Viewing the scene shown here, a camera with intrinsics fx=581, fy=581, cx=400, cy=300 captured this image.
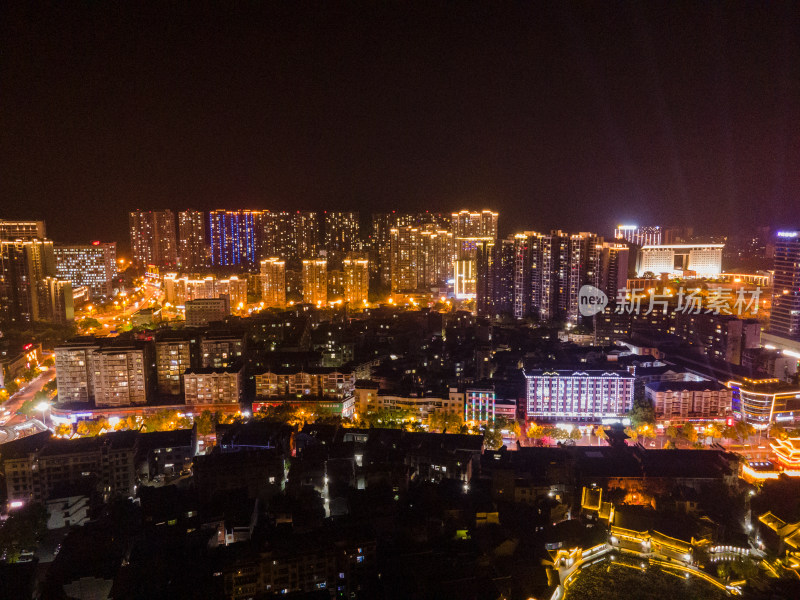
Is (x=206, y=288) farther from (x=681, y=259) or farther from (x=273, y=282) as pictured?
(x=681, y=259)

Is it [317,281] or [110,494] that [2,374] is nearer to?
[110,494]

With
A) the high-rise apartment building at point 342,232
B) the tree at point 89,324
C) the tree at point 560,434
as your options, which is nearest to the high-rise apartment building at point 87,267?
the tree at point 89,324

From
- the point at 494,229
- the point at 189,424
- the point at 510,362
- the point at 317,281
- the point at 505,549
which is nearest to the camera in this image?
the point at 505,549

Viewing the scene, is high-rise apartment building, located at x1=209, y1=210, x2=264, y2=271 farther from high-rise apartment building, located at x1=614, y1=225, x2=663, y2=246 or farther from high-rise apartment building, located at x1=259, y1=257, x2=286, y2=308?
high-rise apartment building, located at x1=614, y1=225, x2=663, y2=246

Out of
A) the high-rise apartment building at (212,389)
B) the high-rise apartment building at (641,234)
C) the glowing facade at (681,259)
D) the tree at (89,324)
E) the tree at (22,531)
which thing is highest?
the high-rise apartment building at (641,234)

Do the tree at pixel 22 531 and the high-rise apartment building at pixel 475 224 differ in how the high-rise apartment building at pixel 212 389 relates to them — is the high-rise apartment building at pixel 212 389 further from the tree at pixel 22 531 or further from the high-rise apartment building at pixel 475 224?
the high-rise apartment building at pixel 475 224

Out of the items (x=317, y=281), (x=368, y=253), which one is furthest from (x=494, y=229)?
(x=317, y=281)

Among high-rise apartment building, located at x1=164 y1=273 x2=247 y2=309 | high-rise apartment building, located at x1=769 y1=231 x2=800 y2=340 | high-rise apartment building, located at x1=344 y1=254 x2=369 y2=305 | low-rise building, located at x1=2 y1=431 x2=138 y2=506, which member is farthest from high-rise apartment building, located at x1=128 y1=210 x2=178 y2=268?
high-rise apartment building, located at x1=769 y1=231 x2=800 y2=340
